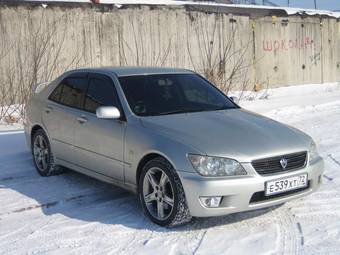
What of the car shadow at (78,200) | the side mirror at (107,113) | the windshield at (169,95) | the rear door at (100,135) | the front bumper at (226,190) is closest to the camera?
the front bumper at (226,190)

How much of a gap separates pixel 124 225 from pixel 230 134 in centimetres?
127

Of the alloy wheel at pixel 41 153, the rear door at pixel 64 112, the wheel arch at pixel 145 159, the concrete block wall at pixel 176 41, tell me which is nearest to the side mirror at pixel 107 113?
the wheel arch at pixel 145 159

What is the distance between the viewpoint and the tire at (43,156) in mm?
7070

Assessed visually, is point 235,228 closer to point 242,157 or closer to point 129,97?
point 242,157

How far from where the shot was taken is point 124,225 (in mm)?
5227

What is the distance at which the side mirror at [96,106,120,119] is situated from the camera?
5543 millimetres

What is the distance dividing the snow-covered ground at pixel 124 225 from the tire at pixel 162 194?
0.11 meters

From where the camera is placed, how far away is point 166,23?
14.0 meters

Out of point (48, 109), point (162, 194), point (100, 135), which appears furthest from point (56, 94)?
point (162, 194)

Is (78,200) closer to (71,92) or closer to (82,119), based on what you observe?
(82,119)

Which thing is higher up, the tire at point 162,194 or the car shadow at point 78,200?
the tire at point 162,194

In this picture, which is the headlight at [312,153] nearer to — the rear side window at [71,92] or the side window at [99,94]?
the side window at [99,94]

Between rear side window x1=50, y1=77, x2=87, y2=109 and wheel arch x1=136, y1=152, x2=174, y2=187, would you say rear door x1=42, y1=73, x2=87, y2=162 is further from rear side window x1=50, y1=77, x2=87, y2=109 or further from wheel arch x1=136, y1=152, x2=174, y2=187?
wheel arch x1=136, y1=152, x2=174, y2=187

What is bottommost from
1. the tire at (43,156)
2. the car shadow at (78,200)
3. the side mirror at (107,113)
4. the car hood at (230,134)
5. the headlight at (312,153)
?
the car shadow at (78,200)
